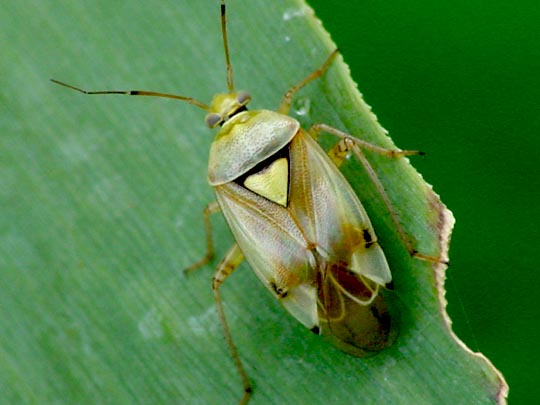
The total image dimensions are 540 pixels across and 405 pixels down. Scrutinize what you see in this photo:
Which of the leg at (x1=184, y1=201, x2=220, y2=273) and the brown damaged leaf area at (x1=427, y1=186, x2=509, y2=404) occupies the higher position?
the leg at (x1=184, y1=201, x2=220, y2=273)

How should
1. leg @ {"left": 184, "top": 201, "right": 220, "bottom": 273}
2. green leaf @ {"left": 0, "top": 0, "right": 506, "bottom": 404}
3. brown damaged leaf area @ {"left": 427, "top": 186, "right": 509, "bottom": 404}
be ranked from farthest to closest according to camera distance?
leg @ {"left": 184, "top": 201, "right": 220, "bottom": 273} → green leaf @ {"left": 0, "top": 0, "right": 506, "bottom": 404} → brown damaged leaf area @ {"left": 427, "top": 186, "right": 509, "bottom": 404}

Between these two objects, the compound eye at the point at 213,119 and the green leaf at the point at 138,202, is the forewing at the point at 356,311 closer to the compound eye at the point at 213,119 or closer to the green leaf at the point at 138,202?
the green leaf at the point at 138,202

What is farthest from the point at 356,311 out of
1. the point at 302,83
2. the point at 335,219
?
the point at 302,83

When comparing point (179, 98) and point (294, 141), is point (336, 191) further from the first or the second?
point (179, 98)

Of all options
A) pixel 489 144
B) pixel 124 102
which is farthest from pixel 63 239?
pixel 489 144

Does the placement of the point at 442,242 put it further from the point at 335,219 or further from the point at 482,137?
the point at 482,137

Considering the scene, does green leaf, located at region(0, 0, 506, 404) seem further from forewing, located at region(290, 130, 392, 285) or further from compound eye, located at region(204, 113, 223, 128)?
forewing, located at region(290, 130, 392, 285)

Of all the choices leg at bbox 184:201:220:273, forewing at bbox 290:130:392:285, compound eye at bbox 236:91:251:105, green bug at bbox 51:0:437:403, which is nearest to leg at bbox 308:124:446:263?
green bug at bbox 51:0:437:403
